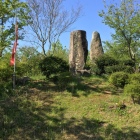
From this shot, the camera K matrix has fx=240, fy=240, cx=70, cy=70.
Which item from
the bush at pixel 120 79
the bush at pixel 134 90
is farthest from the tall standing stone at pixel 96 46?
the bush at pixel 134 90

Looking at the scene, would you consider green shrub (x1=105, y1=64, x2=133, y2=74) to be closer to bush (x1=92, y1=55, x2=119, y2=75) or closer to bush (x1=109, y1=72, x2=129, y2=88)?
bush (x1=92, y1=55, x2=119, y2=75)

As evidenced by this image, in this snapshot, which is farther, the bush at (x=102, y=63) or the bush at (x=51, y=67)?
the bush at (x=102, y=63)

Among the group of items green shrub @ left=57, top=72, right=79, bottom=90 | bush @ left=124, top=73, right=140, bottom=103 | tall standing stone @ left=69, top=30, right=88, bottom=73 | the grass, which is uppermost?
tall standing stone @ left=69, top=30, right=88, bottom=73

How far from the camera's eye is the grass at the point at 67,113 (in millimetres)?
6547

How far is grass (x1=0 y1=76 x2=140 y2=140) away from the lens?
258 inches

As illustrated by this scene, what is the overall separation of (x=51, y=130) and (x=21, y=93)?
2751mm

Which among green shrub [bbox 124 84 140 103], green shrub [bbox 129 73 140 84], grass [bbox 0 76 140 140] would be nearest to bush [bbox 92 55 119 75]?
grass [bbox 0 76 140 140]

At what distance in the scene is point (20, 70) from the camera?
34.3ft

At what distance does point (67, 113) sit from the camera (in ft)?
25.2

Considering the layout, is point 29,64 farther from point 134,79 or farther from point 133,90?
point 133,90

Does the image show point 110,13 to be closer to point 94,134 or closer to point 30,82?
point 30,82

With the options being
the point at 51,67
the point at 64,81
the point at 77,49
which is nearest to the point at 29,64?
the point at 77,49

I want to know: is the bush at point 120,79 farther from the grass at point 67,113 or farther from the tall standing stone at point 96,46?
the tall standing stone at point 96,46

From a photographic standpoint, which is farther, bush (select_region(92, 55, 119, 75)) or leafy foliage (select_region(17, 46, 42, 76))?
bush (select_region(92, 55, 119, 75))
